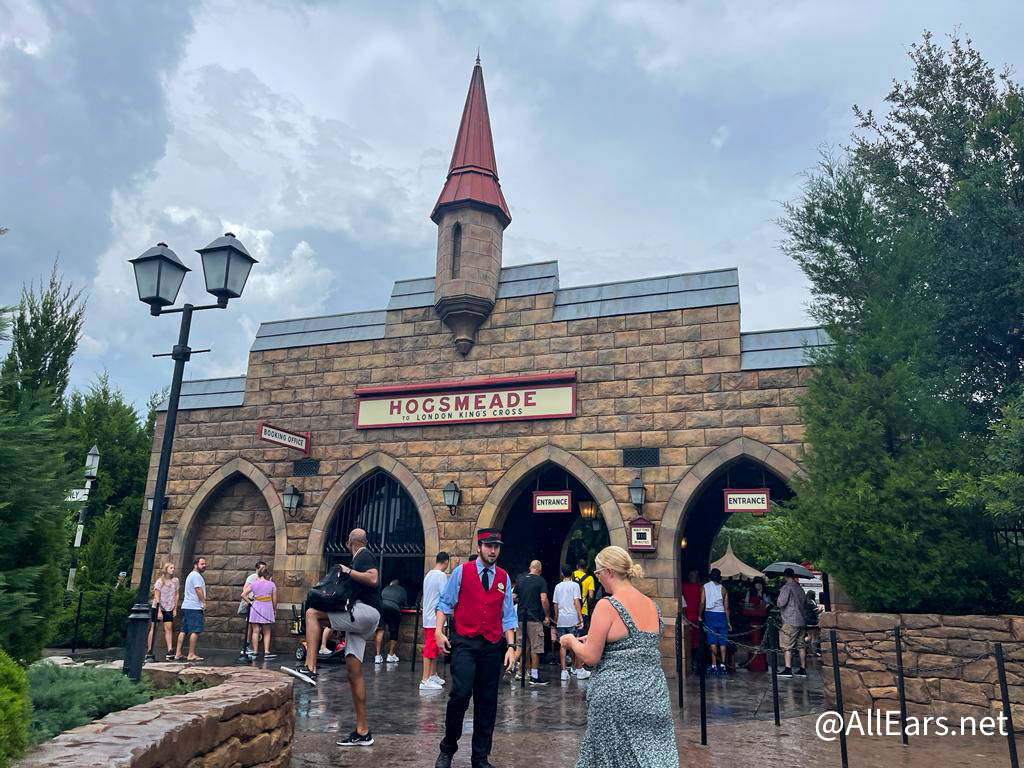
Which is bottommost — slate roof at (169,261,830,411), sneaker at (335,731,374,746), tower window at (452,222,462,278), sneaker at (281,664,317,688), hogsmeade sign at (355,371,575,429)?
sneaker at (335,731,374,746)

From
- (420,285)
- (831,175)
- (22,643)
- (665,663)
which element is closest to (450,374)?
(420,285)

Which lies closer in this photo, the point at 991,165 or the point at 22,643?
the point at 22,643

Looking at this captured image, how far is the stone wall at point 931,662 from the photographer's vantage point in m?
6.93

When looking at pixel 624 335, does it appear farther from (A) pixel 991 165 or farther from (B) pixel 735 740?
(B) pixel 735 740

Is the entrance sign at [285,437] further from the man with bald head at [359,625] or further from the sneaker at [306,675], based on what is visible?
the man with bald head at [359,625]

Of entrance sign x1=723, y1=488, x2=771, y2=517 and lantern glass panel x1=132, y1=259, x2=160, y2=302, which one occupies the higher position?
lantern glass panel x1=132, y1=259, x2=160, y2=302

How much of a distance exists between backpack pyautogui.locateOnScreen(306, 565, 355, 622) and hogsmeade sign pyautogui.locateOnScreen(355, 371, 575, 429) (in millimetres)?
6927

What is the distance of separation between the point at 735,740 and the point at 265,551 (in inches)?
405

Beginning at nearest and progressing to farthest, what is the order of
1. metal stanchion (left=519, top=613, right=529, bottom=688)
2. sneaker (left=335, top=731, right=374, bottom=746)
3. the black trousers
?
1. the black trousers
2. sneaker (left=335, top=731, right=374, bottom=746)
3. metal stanchion (left=519, top=613, right=529, bottom=688)

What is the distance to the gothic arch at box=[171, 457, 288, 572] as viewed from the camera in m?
14.2

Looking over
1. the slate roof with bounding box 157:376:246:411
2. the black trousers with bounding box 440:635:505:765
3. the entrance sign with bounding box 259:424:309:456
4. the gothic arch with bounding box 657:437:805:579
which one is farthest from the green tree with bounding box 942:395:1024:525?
the slate roof with bounding box 157:376:246:411

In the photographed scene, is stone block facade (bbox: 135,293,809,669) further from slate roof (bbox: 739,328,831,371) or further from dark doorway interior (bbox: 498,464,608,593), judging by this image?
dark doorway interior (bbox: 498,464,608,593)

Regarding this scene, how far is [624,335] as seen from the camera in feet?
40.9

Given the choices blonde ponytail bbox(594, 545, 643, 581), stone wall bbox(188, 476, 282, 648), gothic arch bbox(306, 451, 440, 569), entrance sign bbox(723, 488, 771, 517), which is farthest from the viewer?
stone wall bbox(188, 476, 282, 648)
